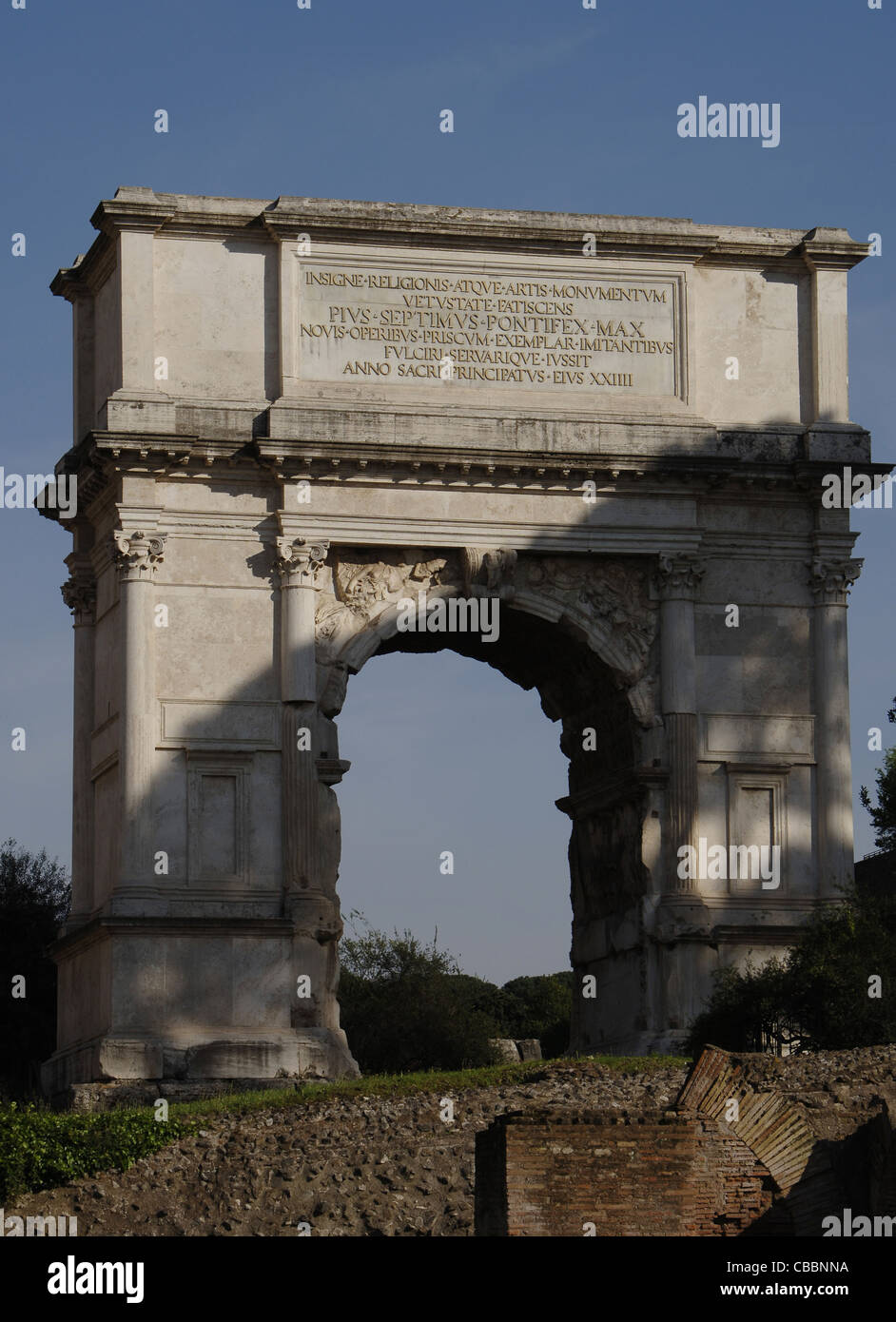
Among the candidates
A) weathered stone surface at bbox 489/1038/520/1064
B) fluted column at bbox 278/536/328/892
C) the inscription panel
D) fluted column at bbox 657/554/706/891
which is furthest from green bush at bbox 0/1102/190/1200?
weathered stone surface at bbox 489/1038/520/1064

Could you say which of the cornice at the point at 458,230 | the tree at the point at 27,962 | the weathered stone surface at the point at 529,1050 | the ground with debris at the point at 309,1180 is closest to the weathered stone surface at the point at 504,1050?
the weathered stone surface at the point at 529,1050

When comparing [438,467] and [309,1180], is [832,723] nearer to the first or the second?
[438,467]

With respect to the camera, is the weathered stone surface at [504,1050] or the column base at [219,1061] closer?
the column base at [219,1061]

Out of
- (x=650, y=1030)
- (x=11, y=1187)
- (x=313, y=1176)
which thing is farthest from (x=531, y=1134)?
(x=650, y=1030)

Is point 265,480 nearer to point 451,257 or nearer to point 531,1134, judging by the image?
point 451,257

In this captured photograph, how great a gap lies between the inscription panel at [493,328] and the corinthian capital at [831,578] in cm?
309

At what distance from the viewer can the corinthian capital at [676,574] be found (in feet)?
123

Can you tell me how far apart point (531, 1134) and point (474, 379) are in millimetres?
19129

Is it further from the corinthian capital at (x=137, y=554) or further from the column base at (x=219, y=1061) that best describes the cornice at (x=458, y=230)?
the column base at (x=219, y=1061)

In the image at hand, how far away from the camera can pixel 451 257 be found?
124 feet

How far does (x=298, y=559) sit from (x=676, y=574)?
5.18 m

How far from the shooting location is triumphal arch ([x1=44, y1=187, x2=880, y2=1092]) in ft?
117

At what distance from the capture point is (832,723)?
1487 inches

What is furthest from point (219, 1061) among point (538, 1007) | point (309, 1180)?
point (538, 1007)
